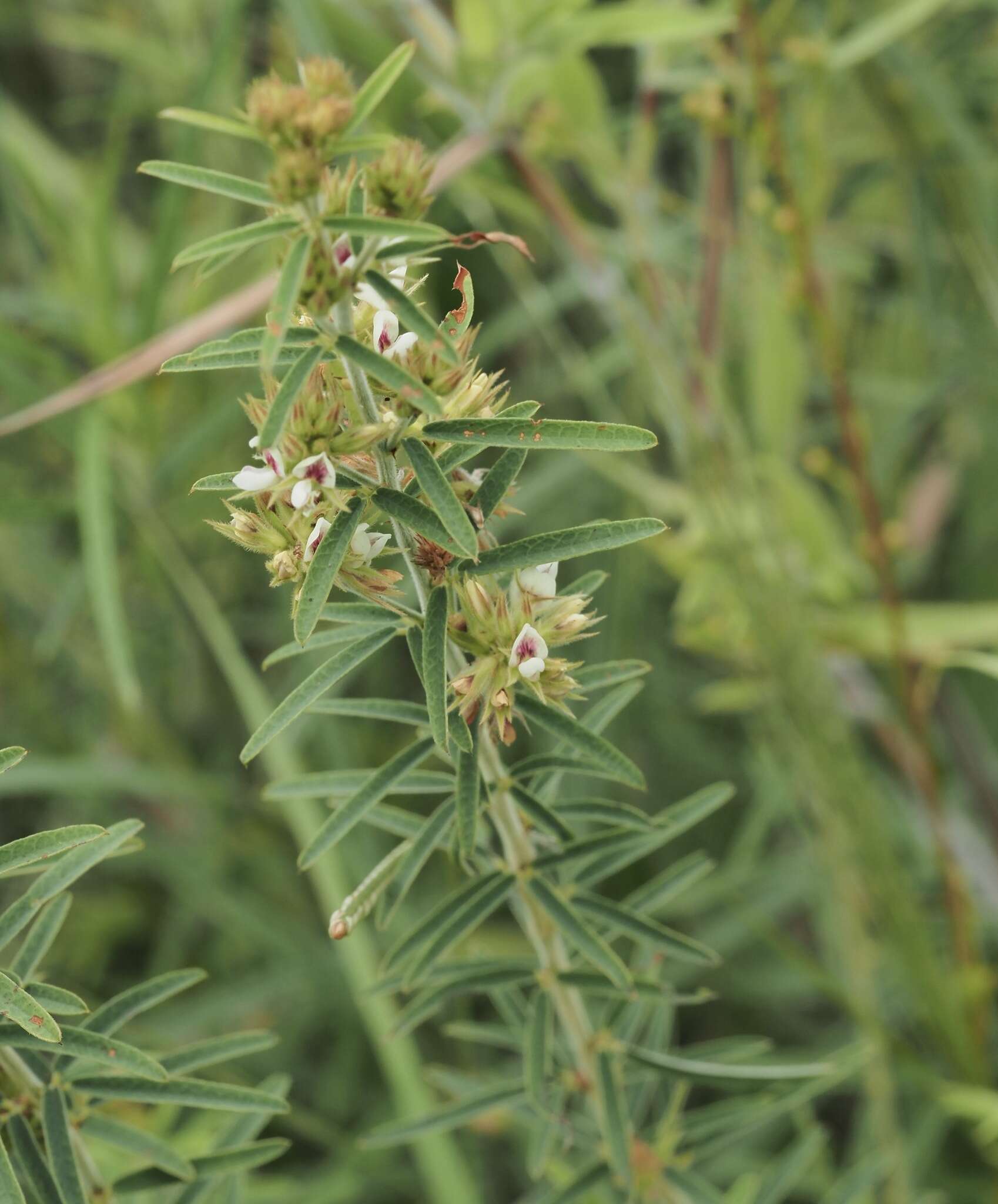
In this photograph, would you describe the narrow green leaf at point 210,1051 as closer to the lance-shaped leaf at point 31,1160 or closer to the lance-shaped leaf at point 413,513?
the lance-shaped leaf at point 31,1160

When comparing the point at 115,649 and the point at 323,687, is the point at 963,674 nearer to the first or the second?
the point at 115,649

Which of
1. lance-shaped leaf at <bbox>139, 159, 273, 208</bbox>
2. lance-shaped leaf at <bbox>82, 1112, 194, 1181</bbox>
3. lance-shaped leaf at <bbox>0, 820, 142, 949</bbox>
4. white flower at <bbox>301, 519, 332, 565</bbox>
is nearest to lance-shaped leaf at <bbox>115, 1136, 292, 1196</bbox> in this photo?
lance-shaped leaf at <bbox>82, 1112, 194, 1181</bbox>

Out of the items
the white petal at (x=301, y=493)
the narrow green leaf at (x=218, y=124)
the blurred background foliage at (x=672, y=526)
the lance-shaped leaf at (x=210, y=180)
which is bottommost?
the blurred background foliage at (x=672, y=526)

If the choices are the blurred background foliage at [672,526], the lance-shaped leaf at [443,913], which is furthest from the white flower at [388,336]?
the blurred background foliage at [672,526]

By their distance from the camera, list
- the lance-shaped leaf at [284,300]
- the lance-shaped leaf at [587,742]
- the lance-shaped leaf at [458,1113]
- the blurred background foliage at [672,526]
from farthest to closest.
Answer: the blurred background foliage at [672,526], the lance-shaped leaf at [458,1113], the lance-shaped leaf at [587,742], the lance-shaped leaf at [284,300]

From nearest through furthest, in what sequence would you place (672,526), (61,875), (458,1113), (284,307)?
(284,307)
(61,875)
(458,1113)
(672,526)

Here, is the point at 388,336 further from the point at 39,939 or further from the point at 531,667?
the point at 39,939

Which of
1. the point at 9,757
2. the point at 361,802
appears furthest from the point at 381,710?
the point at 9,757

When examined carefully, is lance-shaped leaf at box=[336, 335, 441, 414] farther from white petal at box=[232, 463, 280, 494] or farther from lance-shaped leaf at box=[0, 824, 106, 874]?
lance-shaped leaf at box=[0, 824, 106, 874]
